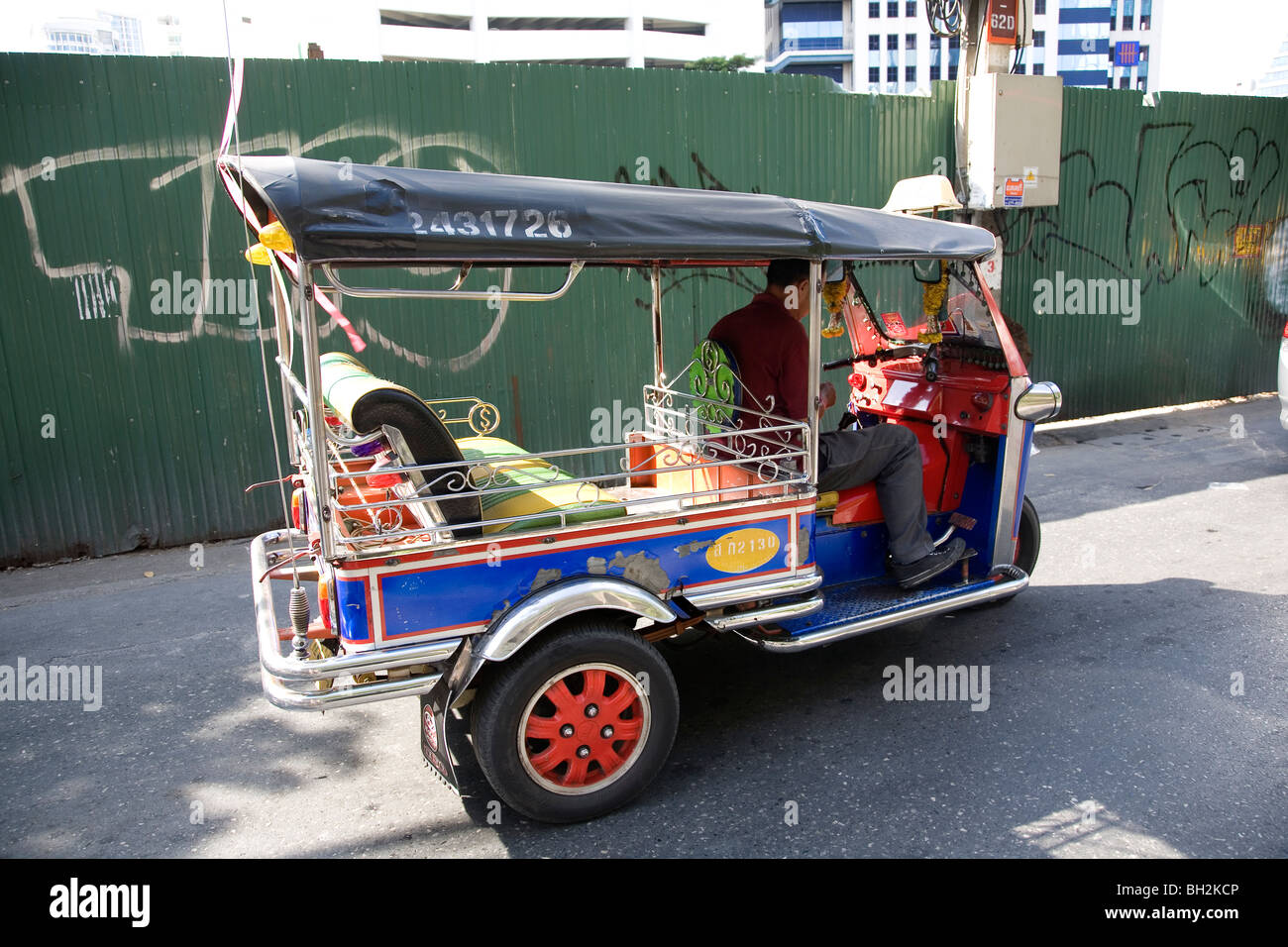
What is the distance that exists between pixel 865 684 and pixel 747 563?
3.66ft

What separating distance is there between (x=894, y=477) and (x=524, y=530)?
1.90m

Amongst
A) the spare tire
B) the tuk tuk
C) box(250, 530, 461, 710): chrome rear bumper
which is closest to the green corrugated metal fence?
the tuk tuk

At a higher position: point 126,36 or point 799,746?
point 126,36

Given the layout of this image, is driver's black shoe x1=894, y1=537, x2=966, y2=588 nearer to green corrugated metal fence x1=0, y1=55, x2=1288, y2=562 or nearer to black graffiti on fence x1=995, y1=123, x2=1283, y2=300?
green corrugated metal fence x1=0, y1=55, x2=1288, y2=562

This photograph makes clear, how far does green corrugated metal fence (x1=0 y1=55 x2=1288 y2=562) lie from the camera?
20.0ft

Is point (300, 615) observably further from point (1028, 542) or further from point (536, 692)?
point (1028, 542)

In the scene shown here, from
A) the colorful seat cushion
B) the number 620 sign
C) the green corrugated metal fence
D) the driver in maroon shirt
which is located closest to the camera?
the colorful seat cushion

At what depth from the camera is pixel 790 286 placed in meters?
4.14

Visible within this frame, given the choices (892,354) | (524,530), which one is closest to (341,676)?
(524,530)

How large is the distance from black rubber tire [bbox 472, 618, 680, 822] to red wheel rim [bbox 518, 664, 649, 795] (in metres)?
0.02

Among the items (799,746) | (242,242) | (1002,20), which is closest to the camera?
(799,746)

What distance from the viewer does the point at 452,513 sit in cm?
323
